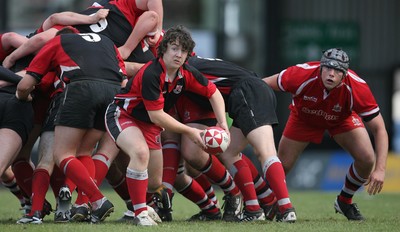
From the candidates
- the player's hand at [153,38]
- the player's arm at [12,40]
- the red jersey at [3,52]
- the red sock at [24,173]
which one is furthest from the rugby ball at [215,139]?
the red jersey at [3,52]

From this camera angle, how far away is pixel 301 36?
18406 mm

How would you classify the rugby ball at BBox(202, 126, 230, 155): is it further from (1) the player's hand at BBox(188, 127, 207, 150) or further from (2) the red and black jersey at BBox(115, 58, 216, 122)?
(2) the red and black jersey at BBox(115, 58, 216, 122)

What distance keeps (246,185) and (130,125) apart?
1.26 meters

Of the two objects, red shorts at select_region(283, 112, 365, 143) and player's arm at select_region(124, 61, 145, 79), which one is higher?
player's arm at select_region(124, 61, 145, 79)

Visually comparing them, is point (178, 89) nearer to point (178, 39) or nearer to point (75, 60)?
point (178, 39)

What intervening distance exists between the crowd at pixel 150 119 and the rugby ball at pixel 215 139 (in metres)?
0.06

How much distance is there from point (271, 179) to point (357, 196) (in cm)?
613

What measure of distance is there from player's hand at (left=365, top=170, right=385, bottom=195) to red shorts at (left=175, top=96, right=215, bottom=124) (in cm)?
151

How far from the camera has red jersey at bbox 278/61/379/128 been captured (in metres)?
9.00

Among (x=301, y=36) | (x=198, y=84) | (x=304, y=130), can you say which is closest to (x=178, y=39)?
(x=198, y=84)

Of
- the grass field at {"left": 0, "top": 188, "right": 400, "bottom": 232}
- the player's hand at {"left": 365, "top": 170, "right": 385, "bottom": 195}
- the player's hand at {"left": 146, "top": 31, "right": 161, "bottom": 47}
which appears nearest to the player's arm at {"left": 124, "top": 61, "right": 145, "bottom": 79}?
the player's hand at {"left": 146, "top": 31, "right": 161, "bottom": 47}

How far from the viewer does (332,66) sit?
886 centimetres

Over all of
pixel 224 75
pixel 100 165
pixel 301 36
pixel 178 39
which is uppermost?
pixel 178 39

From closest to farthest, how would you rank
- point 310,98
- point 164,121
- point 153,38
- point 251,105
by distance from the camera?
point 164,121 < point 251,105 < point 310,98 < point 153,38
